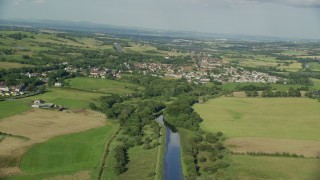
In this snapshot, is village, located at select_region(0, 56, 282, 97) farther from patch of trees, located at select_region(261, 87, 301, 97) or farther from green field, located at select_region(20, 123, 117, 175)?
green field, located at select_region(20, 123, 117, 175)

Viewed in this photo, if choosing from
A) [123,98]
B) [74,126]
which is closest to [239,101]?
[123,98]

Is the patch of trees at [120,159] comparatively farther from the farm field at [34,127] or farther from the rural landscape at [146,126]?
the farm field at [34,127]

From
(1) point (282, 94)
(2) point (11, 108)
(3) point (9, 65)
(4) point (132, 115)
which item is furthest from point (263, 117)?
(3) point (9, 65)

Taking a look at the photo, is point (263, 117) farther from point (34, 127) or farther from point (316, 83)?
point (316, 83)

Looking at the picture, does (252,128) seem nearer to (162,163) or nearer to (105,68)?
(162,163)

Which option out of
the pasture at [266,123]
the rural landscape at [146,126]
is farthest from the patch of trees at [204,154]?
the pasture at [266,123]

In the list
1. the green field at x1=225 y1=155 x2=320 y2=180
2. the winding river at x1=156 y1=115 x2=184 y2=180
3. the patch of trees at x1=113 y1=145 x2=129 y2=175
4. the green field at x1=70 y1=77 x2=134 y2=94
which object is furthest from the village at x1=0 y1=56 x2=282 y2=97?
the green field at x1=225 y1=155 x2=320 y2=180
